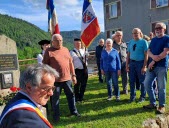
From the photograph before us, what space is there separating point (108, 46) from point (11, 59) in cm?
255

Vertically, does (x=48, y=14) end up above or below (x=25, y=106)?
above

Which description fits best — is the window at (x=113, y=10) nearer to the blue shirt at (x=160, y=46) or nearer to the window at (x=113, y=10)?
the window at (x=113, y=10)

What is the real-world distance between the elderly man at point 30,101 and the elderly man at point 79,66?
512 centimetres

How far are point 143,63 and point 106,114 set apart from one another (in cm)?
148

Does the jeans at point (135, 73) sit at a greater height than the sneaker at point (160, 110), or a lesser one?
greater

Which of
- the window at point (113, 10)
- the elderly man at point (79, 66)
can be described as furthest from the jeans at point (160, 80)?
the window at point (113, 10)

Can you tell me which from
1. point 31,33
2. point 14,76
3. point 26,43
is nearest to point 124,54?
point 14,76

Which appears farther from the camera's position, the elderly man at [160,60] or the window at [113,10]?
the window at [113,10]

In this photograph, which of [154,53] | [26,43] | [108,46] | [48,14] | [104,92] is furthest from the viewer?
[26,43]

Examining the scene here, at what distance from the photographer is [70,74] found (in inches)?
241

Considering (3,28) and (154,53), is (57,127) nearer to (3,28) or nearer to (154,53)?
(154,53)

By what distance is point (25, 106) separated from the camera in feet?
6.71

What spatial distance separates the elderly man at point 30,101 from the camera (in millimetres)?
1978

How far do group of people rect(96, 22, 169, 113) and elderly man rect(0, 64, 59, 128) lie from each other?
12.7ft
